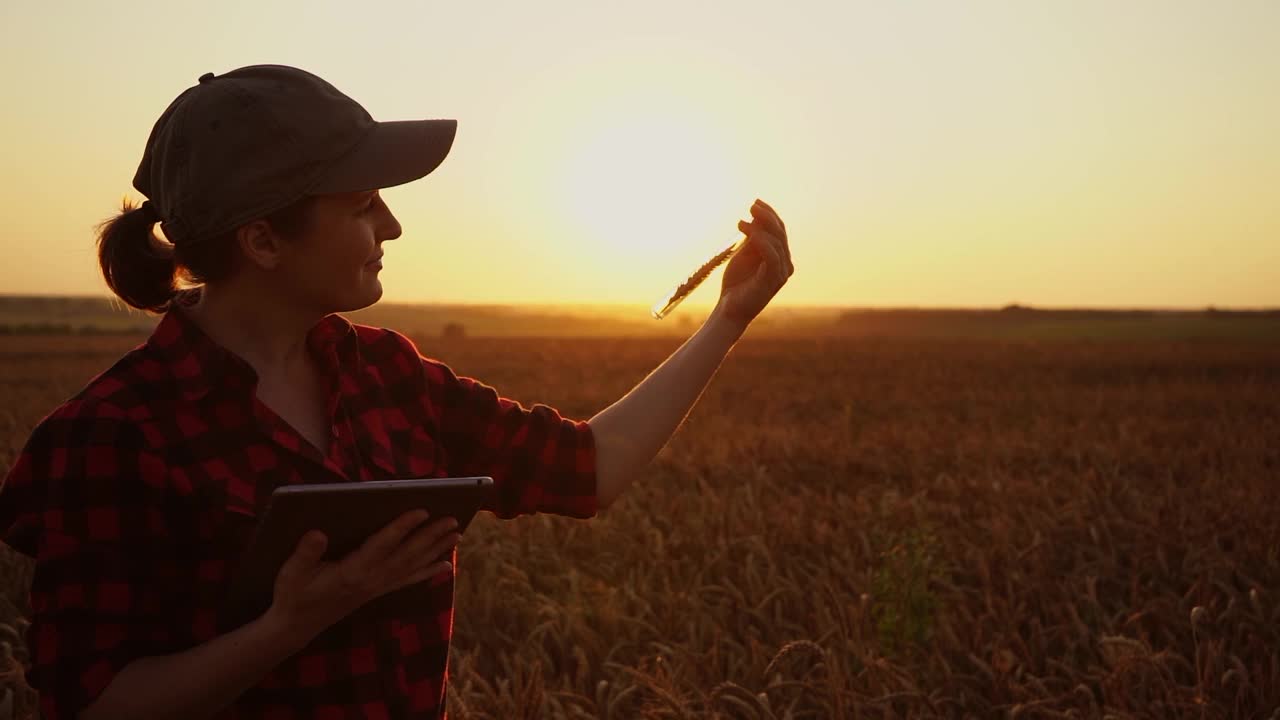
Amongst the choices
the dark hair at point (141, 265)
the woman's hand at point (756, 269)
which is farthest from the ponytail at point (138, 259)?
the woman's hand at point (756, 269)

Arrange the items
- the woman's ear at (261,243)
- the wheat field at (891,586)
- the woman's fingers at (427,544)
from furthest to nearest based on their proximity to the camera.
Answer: the wheat field at (891,586) → the woman's ear at (261,243) → the woman's fingers at (427,544)

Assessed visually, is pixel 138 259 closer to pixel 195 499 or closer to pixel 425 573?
pixel 195 499

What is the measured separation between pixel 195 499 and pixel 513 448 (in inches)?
25.6

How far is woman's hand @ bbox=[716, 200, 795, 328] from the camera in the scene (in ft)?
6.70

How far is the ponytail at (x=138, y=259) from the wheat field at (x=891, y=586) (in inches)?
64.0

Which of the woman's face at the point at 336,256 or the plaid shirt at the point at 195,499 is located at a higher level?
the woman's face at the point at 336,256

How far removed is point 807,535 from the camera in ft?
18.1

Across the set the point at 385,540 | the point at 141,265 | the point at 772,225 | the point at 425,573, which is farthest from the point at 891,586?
the point at 141,265

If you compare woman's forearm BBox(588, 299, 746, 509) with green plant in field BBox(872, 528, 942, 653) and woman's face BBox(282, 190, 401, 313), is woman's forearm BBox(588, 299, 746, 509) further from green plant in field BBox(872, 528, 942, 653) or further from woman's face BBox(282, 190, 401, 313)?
green plant in field BBox(872, 528, 942, 653)

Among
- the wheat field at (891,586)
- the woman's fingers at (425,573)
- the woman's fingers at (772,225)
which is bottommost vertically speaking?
the wheat field at (891,586)

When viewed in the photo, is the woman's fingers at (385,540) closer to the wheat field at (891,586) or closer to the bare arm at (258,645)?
the bare arm at (258,645)

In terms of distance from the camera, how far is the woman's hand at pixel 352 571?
55.5 inches

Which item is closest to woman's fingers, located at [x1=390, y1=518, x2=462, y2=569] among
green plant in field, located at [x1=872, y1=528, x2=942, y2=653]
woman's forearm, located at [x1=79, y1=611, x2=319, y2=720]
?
woman's forearm, located at [x1=79, y1=611, x2=319, y2=720]

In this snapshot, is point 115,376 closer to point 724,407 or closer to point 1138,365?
point 724,407
